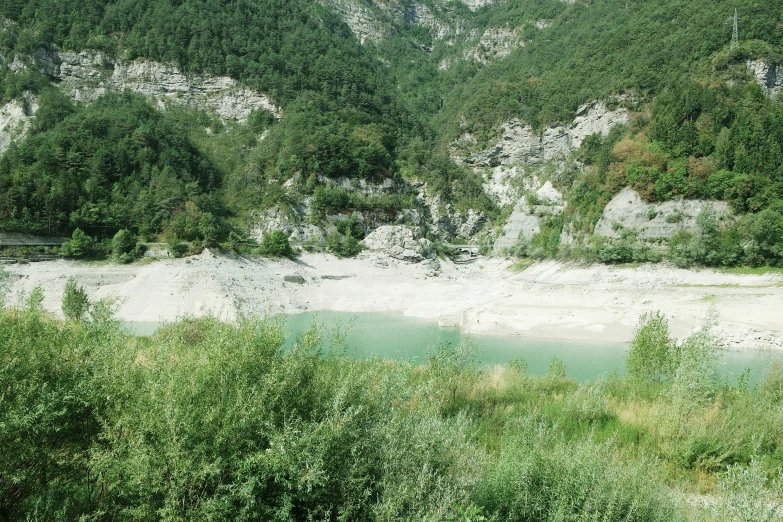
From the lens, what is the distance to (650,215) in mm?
48844

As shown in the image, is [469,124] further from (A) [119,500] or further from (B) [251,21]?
(A) [119,500]

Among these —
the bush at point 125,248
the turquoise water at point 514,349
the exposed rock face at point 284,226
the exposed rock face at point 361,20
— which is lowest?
the turquoise water at point 514,349

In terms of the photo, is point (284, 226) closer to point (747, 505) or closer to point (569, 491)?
point (569, 491)

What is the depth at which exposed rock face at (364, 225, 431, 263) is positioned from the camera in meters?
63.3

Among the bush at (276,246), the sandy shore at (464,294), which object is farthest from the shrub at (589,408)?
the bush at (276,246)

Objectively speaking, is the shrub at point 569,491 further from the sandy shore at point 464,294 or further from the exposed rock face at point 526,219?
the exposed rock face at point 526,219

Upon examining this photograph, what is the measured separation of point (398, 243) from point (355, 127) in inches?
1306

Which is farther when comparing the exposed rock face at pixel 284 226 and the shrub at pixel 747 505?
the exposed rock face at pixel 284 226

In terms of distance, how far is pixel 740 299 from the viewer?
1275 inches

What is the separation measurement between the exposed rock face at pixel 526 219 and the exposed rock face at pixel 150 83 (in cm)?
5773

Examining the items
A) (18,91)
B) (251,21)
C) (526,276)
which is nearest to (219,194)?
(18,91)

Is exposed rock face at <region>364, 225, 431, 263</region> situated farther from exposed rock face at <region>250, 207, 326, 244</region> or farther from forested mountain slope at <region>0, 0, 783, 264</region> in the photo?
exposed rock face at <region>250, 207, 326, 244</region>

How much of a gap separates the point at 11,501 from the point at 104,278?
4318 centimetres

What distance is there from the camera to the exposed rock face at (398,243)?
63312 millimetres
